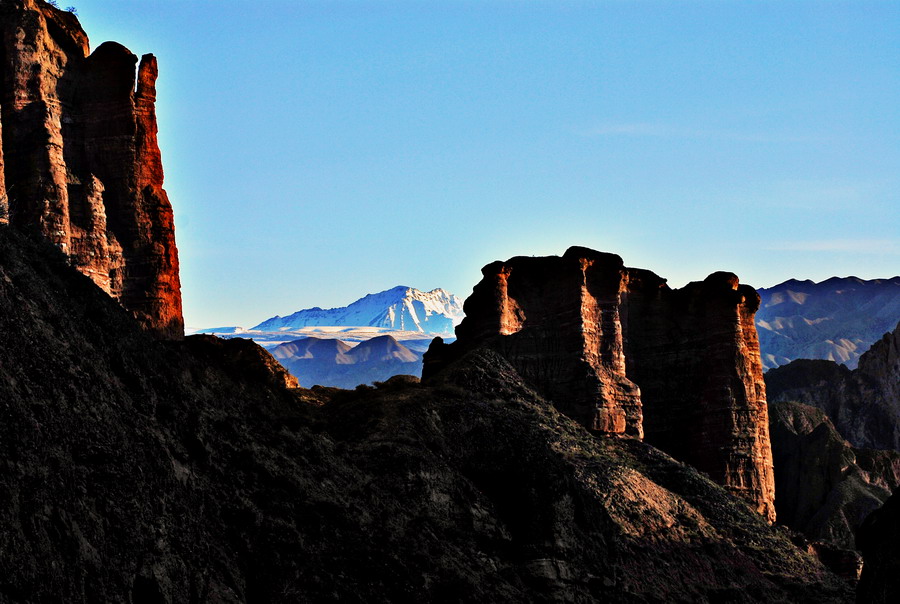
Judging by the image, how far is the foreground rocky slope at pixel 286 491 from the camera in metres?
35.9

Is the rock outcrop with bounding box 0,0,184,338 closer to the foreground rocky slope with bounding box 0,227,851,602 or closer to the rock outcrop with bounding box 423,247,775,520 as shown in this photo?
the foreground rocky slope with bounding box 0,227,851,602

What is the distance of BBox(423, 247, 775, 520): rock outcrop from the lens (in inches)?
3816

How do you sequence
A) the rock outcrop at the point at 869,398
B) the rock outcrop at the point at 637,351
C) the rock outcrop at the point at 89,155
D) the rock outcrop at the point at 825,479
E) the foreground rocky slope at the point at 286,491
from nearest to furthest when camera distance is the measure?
1. the foreground rocky slope at the point at 286,491
2. the rock outcrop at the point at 89,155
3. the rock outcrop at the point at 637,351
4. the rock outcrop at the point at 825,479
5. the rock outcrop at the point at 869,398

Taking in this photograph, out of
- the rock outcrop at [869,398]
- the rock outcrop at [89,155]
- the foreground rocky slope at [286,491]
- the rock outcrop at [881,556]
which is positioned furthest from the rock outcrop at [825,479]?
the rock outcrop at [89,155]

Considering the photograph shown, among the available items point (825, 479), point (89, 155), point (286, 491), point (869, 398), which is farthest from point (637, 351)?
point (869, 398)

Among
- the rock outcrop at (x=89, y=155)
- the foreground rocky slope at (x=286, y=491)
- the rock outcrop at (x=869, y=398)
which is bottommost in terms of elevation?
the foreground rocky slope at (x=286, y=491)

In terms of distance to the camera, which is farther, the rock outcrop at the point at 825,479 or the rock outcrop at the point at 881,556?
the rock outcrop at the point at 825,479

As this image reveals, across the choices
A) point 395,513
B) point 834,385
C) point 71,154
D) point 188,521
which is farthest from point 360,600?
point 834,385

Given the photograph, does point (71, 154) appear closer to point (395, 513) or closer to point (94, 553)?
point (395, 513)

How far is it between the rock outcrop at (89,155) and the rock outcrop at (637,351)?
2685 cm

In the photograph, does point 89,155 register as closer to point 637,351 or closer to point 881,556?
point 881,556

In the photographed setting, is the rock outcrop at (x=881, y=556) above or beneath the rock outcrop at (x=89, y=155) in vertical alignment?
beneath

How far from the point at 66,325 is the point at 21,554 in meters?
12.3

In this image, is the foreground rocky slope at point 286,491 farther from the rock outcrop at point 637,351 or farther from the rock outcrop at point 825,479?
the rock outcrop at point 825,479
